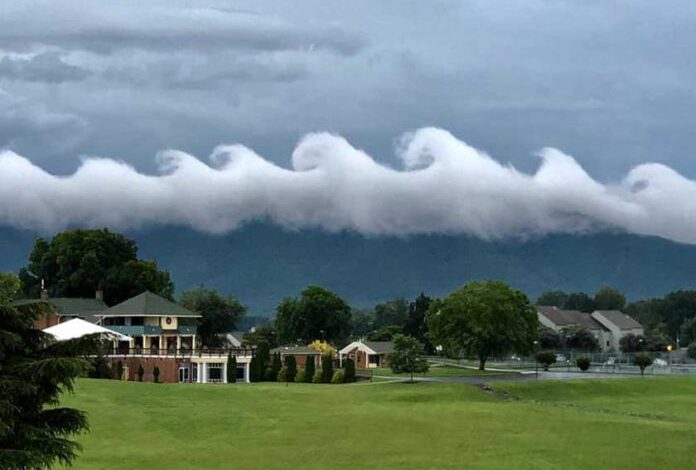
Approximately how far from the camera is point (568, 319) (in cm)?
17888

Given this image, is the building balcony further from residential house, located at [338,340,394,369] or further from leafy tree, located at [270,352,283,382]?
residential house, located at [338,340,394,369]

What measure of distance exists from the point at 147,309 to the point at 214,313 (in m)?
50.4

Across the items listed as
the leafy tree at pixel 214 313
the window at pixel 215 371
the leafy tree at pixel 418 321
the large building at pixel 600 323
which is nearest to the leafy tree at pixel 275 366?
the window at pixel 215 371

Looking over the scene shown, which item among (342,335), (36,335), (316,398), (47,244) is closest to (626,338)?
(342,335)

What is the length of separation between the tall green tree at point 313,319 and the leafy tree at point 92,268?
2211cm

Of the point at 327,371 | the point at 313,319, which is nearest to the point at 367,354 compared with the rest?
the point at 313,319

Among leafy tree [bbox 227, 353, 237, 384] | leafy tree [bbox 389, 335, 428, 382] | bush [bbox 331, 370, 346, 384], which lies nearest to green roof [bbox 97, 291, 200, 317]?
leafy tree [bbox 227, 353, 237, 384]

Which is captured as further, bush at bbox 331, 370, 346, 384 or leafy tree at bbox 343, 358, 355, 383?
leafy tree at bbox 343, 358, 355, 383

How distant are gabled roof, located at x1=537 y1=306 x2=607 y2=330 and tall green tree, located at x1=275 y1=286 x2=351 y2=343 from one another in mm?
42762

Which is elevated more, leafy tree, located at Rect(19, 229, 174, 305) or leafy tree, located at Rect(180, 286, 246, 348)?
leafy tree, located at Rect(19, 229, 174, 305)

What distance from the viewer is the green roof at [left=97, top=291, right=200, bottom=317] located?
318 feet

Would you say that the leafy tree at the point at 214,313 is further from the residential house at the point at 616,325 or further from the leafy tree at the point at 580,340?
the residential house at the point at 616,325

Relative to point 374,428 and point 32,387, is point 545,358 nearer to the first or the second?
point 374,428

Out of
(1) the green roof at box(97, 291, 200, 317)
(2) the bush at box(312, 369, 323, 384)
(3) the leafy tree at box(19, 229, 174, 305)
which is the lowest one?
(2) the bush at box(312, 369, 323, 384)
